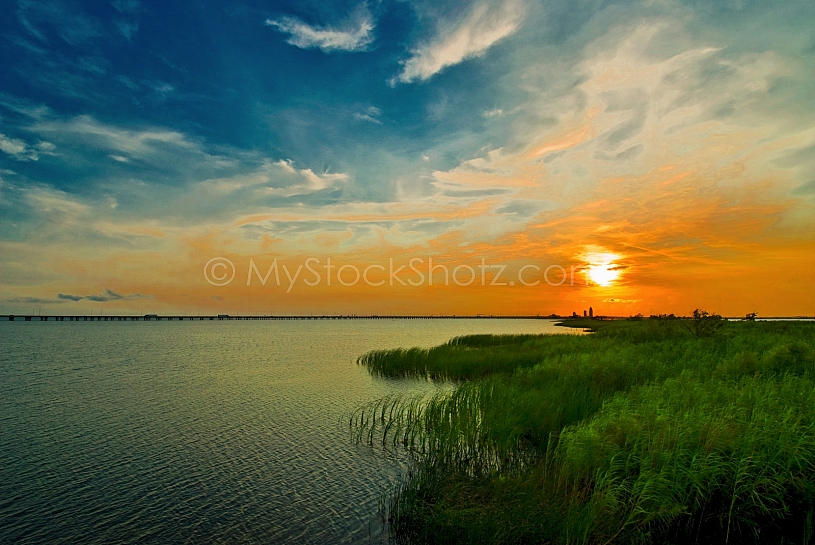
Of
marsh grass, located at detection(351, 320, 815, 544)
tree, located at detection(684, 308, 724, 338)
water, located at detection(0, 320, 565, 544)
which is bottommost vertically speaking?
water, located at detection(0, 320, 565, 544)

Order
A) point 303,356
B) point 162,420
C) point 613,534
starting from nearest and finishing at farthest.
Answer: point 613,534 → point 162,420 → point 303,356

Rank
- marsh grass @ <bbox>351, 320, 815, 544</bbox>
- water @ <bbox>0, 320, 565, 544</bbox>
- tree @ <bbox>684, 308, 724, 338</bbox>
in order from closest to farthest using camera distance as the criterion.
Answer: marsh grass @ <bbox>351, 320, 815, 544</bbox> < water @ <bbox>0, 320, 565, 544</bbox> < tree @ <bbox>684, 308, 724, 338</bbox>

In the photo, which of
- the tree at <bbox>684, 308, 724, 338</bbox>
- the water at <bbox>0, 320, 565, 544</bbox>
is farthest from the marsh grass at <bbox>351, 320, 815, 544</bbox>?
the tree at <bbox>684, 308, 724, 338</bbox>

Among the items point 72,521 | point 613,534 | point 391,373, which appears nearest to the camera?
point 613,534

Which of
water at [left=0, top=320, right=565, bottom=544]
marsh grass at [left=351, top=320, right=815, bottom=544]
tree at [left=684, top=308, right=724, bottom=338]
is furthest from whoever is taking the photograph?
tree at [left=684, top=308, right=724, bottom=338]

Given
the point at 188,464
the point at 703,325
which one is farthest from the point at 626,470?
the point at 703,325

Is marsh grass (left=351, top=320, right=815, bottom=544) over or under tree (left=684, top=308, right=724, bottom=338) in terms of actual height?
under

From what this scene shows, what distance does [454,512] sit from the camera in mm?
9539

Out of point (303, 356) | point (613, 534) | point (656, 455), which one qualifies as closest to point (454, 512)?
point (613, 534)

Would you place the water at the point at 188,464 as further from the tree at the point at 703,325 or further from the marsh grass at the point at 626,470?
the tree at the point at 703,325

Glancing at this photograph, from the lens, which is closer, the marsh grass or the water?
the marsh grass

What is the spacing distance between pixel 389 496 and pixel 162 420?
1519 centimetres

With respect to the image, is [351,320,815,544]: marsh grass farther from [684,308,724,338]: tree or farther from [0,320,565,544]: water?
[684,308,724,338]: tree

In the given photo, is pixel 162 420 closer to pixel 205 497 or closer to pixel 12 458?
pixel 12 458
